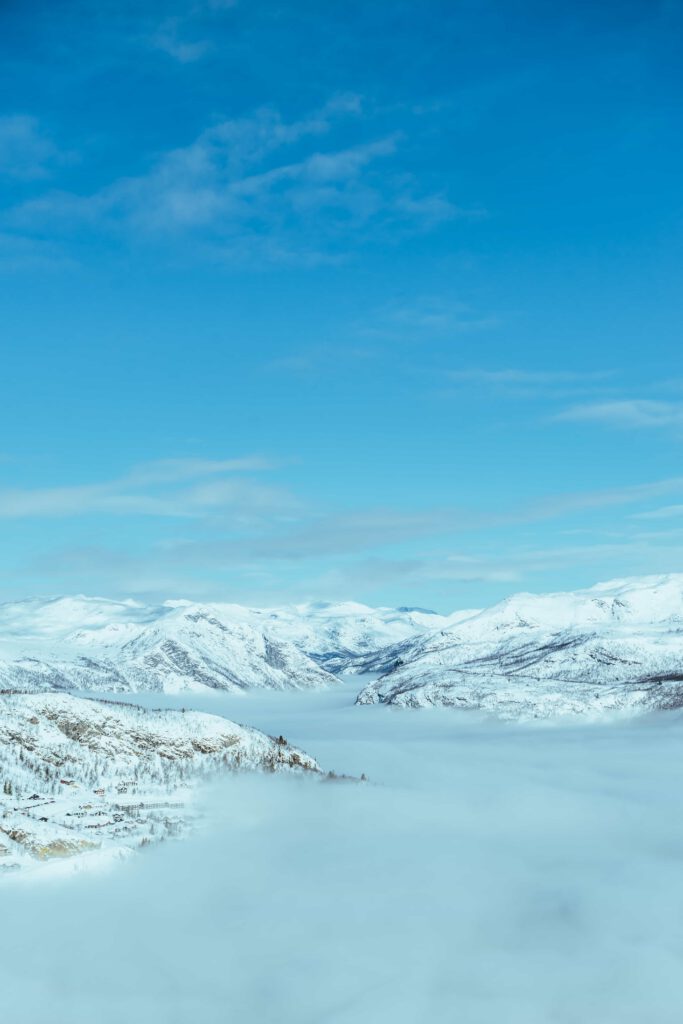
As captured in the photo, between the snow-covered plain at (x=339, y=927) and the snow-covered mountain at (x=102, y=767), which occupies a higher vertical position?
the snow-covered mountain at (x=102, y=767)

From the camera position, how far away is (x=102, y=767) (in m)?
91.2

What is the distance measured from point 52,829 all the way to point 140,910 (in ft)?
33.8

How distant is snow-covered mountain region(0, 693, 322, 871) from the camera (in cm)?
6738

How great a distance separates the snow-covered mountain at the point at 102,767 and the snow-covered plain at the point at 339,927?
3524 millimetres

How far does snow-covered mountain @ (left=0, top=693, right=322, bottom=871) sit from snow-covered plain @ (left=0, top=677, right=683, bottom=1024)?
3524mm

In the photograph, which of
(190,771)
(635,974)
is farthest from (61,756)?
(635,974)

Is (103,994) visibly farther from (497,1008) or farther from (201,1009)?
(497,1008)

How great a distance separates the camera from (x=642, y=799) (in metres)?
158

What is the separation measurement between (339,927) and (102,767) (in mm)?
35670

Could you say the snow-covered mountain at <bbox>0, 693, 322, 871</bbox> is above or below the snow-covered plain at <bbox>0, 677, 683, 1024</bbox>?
above

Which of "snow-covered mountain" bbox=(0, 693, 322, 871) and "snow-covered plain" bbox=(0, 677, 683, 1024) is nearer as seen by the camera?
"snow-covered plain" bbox=(0, 677, 683, 1024)

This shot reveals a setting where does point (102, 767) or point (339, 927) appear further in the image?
point (102, 767)

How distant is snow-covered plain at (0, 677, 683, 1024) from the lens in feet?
175

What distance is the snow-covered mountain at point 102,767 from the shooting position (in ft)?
221
